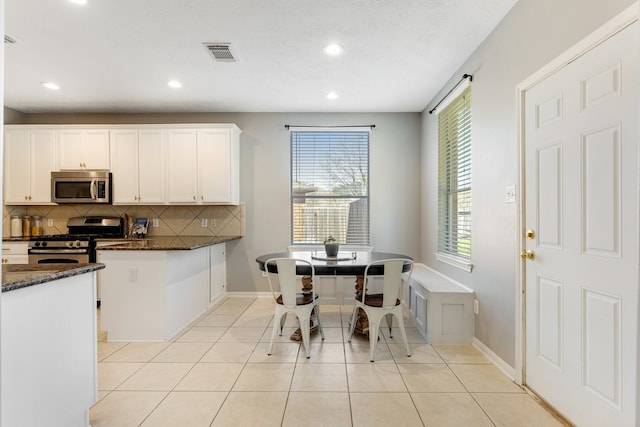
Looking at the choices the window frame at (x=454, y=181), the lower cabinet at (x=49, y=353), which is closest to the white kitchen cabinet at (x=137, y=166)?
the lower cabinet at (x=49, y=353)

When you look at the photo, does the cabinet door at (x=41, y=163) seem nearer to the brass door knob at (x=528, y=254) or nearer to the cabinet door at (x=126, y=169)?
the cabinet door at (x=126, y=169)

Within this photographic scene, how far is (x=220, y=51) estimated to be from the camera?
3043 mm

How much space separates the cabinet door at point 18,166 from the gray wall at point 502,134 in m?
5.44

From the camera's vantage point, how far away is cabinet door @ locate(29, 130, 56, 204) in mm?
4465

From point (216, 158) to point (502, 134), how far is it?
3.36 m

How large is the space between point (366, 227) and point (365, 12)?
290cm

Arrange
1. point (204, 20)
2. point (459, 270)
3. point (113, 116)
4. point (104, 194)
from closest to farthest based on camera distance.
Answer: point (204, 20)
point (459, 270)
point (104, 194)
point (113, 116)

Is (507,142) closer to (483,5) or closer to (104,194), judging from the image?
(483,5)

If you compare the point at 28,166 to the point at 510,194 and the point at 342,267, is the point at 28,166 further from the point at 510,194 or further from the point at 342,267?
the point at 510,194

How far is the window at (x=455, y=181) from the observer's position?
3.32 m

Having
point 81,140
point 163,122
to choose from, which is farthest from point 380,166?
point 81,140

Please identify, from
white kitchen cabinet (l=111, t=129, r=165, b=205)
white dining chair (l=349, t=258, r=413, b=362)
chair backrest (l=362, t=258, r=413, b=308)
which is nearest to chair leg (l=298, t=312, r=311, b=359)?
white dining chair (l=349, t=258, r=413, b=362)

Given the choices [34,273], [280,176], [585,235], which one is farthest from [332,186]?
[34,273]

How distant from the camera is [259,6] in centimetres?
243
